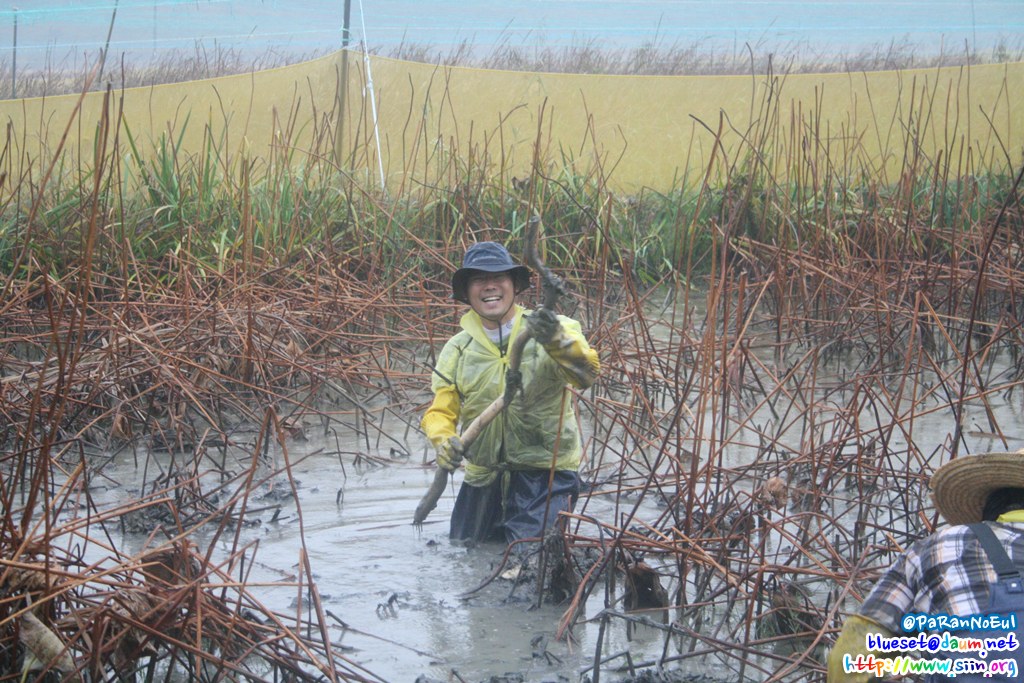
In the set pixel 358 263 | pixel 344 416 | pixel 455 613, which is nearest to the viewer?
pixel 455 613

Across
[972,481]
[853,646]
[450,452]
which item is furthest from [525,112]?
[853,646]

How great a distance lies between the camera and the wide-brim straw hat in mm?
2150

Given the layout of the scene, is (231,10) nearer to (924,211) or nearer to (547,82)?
(547,82)

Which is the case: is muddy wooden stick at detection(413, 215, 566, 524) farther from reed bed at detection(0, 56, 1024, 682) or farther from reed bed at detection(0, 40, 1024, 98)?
reed bed at detection(0, 40, 1024, 98)

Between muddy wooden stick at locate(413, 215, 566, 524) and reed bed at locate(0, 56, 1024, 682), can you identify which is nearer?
reed bed at locate(0, 56, 1024, 682)

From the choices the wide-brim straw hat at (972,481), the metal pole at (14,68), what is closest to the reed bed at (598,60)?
the metal pole at (14,68)

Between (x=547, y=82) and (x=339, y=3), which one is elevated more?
(x=339, y=3)

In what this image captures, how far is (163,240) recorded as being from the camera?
6.73 meters

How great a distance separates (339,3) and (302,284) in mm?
6183

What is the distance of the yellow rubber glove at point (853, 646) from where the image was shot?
6.94 feet

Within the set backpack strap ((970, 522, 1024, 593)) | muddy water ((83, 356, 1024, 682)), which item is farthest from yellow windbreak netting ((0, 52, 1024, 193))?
backpack strap ((970, 522, 1024, 593))

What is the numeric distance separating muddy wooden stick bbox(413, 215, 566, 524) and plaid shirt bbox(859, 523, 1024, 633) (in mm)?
1404

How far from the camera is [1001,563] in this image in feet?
6.41

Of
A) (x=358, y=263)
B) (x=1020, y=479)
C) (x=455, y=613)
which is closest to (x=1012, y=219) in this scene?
(x=358, y=263)
